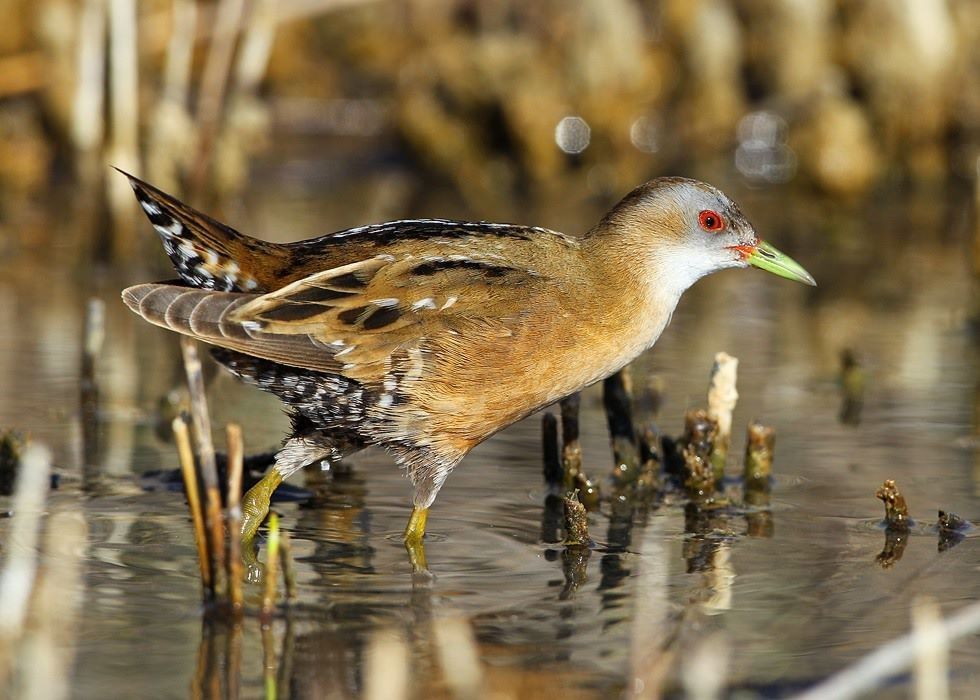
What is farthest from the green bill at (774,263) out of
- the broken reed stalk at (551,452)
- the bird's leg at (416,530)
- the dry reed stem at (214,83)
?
the dry reed stem at (214,83)

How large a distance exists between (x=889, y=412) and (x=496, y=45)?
6410mm

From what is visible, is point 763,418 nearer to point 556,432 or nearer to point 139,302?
point 556,432

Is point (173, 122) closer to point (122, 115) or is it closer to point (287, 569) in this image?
point (122, 115)

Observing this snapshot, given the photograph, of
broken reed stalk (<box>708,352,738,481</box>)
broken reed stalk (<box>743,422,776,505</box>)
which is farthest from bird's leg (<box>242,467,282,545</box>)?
broken reed stalk (<box>743,422,776,505</box>)

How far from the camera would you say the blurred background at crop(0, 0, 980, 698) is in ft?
14.0

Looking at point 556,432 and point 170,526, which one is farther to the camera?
point 556,432

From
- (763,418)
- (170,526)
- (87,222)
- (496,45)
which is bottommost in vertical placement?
(170,526)

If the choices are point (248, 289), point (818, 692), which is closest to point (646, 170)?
point (248, 289)

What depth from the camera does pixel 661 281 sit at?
5.19m

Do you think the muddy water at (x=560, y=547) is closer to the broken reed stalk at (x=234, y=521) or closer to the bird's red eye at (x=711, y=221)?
the broken reed stalk at (x=234, y=521)

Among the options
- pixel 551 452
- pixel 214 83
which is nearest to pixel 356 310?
pixel 551 452

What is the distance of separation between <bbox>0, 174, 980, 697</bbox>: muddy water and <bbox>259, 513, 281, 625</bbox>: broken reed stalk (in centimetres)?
5

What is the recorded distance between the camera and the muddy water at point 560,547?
13.2 feet

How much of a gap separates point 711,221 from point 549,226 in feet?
16.9
